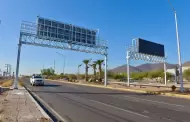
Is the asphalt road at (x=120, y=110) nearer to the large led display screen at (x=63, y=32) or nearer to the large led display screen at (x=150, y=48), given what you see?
the large led display screen at (x=63, y=32)

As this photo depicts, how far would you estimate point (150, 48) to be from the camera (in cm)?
5088

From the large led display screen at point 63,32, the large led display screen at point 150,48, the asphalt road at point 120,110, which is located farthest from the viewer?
the large led display screen at point 150,48

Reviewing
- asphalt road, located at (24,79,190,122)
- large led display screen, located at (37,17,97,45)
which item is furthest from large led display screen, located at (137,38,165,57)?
asphalt road, located at (24,79,190,122)

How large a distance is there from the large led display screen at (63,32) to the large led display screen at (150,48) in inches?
461

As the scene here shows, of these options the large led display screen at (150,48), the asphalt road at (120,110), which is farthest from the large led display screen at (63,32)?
A: the asphalt road at (120,110)

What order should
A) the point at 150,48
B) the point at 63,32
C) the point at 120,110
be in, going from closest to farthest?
the point at 120,110
the point at 63,32
the point at 150,48

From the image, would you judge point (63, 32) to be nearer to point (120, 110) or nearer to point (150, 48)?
point (150, 48)

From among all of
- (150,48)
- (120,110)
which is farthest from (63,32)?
(120,110)

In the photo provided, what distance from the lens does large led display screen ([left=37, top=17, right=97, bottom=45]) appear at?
116 feet

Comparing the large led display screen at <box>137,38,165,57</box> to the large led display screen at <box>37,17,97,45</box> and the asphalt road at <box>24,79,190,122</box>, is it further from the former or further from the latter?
the asphalt road at <box>24,79,190,122</box>

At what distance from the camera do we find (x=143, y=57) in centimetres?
5138

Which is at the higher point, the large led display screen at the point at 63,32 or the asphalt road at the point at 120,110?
the large led display screen at the point at 63,32

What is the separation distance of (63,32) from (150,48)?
22275 millimetres

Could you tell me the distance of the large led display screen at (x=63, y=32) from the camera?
3522 centimetres
